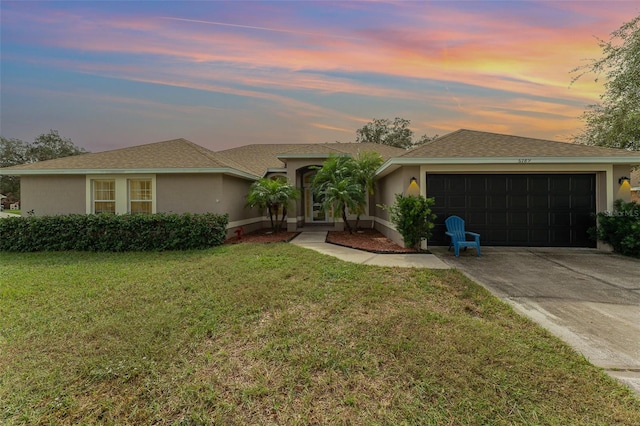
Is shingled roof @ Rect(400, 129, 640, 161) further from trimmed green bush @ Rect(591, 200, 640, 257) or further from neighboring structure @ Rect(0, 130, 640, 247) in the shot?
trimmed green bush @ Rect(591, 200, 640, 257)

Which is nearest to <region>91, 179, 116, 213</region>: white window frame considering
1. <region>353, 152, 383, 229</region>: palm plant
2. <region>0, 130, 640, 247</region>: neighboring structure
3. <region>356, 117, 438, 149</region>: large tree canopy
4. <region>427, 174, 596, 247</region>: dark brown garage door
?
<region>0, 130, 640, 247</region>: neighboring structure

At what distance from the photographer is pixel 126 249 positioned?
9.17m

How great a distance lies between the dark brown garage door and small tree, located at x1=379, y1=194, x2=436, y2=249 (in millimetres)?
1151

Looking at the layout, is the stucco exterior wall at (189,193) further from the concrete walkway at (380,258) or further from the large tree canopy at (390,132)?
the large tree canopy at (390,132)

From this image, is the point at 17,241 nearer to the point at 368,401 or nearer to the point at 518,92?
the point at 368,401

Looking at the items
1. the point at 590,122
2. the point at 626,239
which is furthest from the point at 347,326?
the point at 590,122

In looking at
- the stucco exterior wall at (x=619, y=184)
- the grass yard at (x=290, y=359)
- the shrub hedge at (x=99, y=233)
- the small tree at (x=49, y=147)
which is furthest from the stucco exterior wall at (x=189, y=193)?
the small tree at (x=49, y=147)

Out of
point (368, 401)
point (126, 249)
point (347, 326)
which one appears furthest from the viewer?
point (126, 249)

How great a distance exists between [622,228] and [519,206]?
2.62 m

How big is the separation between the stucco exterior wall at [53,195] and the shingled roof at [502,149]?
41.3ft

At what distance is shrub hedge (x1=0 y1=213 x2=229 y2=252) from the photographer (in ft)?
30.0

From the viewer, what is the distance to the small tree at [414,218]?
812 cm

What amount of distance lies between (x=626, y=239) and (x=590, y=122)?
10.7 meters

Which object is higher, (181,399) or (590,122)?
(590,122)
